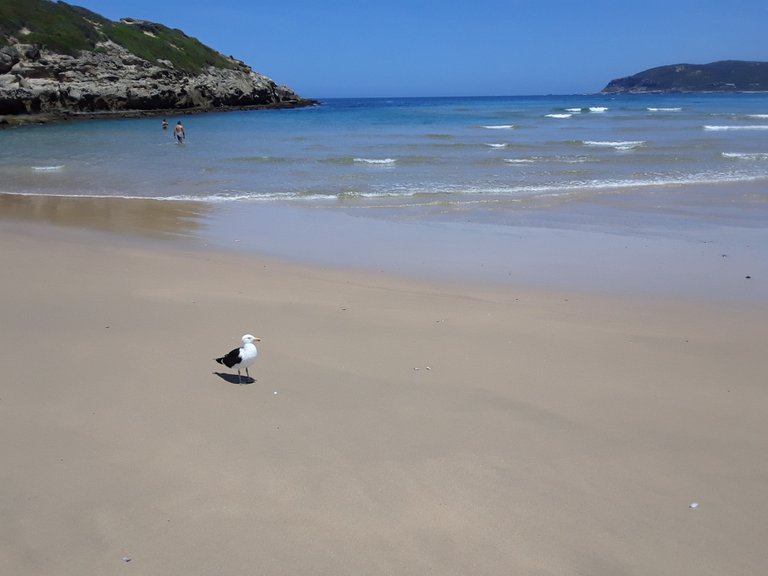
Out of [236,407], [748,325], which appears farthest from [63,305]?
[748,325]

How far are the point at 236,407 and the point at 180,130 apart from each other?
29815 millimetres

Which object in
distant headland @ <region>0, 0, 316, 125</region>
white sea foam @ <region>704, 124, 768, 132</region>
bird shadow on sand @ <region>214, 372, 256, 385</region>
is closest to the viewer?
bird shadow on sand @ <region>214, 372, 256, 385</region>

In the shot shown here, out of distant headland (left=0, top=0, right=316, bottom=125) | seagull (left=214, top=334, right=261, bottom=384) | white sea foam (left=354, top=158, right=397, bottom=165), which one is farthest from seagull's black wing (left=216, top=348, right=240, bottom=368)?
distant headland (left=0, top=0, right=316, bottom=125)

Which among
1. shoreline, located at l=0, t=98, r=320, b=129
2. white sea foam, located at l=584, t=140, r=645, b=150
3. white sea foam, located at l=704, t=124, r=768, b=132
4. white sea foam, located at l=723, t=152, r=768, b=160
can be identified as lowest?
white sea foam, located at l=723, t=152, r=768, b=160

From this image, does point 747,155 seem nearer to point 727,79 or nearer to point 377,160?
point 377,160

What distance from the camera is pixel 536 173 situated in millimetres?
19234

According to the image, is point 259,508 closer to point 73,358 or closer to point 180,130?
point 73,358

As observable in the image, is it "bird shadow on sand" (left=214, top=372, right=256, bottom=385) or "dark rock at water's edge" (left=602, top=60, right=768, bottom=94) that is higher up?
"dark rock at water's edge" (left=602, top=60, right=768, bottom=94)

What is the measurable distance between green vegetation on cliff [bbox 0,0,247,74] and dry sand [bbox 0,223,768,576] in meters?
63.4

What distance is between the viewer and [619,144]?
92.0ft

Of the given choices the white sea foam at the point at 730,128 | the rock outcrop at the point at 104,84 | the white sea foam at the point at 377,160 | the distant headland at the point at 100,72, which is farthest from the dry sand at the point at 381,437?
the rock outcrop at the point at 104,84

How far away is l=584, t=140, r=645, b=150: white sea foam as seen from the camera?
87.9 ft

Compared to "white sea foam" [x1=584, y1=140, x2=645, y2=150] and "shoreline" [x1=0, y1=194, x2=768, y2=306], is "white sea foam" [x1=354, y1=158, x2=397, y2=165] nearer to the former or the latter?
"shoreline" [x1=0, y1=194, x2=768, y2=306]

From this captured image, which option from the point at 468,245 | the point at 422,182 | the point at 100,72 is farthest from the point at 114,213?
the point at 100,72
